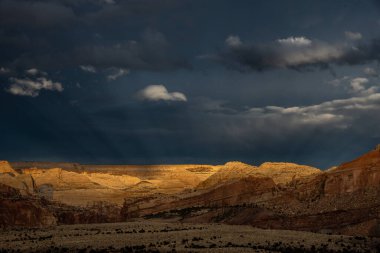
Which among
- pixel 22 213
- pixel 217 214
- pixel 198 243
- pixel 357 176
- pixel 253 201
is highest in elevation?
pixel 357 176

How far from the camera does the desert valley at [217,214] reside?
132 ft

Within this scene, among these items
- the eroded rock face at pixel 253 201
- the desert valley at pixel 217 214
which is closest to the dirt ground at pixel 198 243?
the desert valley at pixel 217 214

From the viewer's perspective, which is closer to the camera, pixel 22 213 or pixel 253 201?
pixel 22 213

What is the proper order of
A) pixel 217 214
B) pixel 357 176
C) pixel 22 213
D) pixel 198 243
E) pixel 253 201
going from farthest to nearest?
pixel 253 201
pixel 217 214
pixel 357 176
pixel 22 213
pixel 198 243

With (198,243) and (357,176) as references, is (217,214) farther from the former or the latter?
(198,243)

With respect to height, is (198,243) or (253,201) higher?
(253,201)

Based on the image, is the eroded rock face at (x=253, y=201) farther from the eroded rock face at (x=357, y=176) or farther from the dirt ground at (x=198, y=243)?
the dirt ground at (x=198, y=243)

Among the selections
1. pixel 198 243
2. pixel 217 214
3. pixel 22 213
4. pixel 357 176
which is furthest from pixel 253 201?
pixel 198 243

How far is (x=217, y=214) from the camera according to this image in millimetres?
78375

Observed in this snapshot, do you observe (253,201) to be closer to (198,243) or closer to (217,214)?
(217,214)

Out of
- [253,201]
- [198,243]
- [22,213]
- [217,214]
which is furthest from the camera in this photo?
[253,201]

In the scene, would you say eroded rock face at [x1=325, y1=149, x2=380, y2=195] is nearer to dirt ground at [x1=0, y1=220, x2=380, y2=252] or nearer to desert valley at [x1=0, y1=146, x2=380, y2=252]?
desert valley at [x1=0, y1=146, x2=380, y2=252]

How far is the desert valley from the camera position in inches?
1588

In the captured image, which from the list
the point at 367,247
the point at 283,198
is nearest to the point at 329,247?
the point at 367,247
